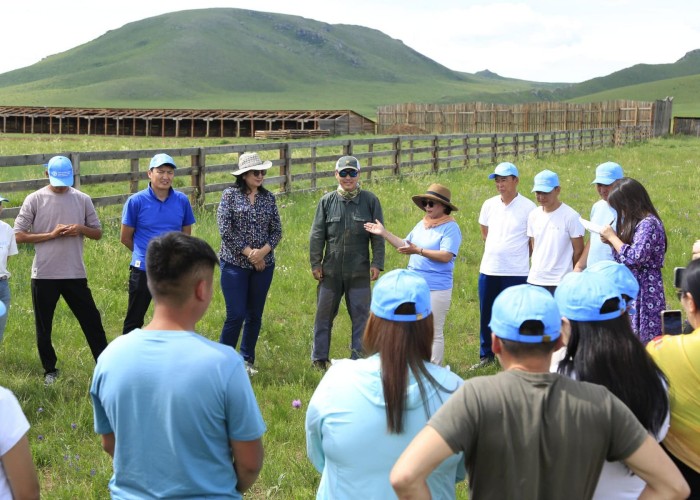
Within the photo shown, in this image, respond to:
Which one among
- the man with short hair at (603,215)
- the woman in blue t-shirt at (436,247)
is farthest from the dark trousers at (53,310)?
the man with short hair at (603,215)


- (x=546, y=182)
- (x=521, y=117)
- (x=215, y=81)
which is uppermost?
(x=215, y=81)

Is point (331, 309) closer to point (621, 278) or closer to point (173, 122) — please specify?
point (621, 278)

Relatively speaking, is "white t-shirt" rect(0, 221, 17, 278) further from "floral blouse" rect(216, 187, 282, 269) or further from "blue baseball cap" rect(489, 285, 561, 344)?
"blue baseball cap" rect(489, 285, 561, 344)

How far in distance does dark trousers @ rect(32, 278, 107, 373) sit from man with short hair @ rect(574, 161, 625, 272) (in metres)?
3.91

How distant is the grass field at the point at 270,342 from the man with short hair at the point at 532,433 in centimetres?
216

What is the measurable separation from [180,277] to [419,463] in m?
1.10

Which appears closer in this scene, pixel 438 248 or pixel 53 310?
pixel 53 310

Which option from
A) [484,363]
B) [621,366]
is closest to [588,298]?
[621,366]

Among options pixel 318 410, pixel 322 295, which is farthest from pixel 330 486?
pixel 322 295

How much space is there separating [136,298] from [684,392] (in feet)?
15.3

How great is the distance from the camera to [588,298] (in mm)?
2836

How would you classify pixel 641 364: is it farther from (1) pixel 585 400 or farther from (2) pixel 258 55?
(2) pixel 258 55

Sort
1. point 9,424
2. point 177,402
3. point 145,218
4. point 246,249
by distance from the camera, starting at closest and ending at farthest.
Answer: point 9,424 < point 177,402 < point 145,218 < point 246,249

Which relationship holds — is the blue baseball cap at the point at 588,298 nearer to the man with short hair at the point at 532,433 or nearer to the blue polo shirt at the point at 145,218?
the man with short hair at the point at 532,433
